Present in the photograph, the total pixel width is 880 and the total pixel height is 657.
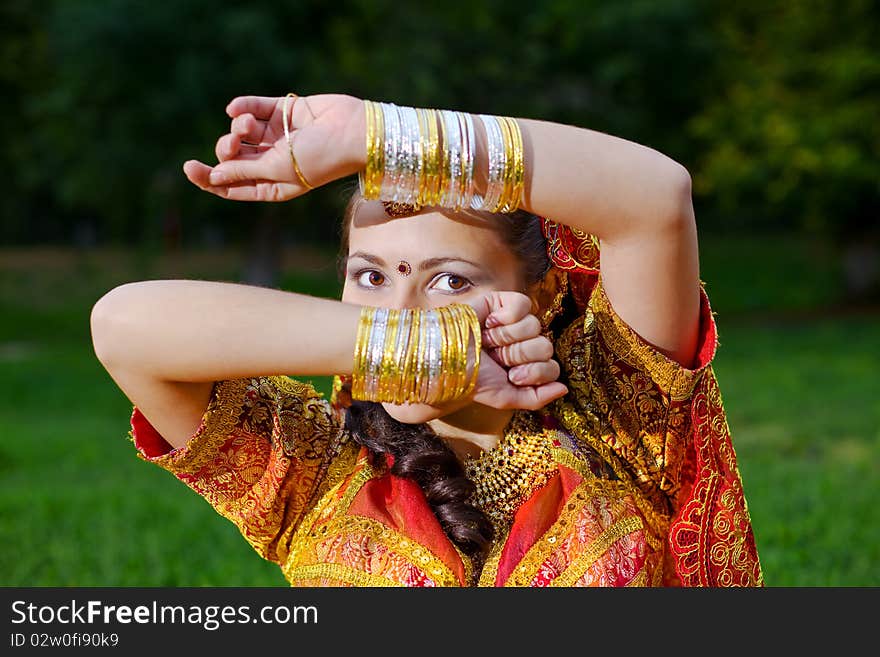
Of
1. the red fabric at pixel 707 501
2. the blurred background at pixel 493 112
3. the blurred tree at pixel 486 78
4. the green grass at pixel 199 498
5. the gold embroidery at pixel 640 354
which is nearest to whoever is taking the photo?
the gold embroidery at pixel 640 354

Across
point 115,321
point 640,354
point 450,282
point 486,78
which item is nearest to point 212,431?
point 115,321

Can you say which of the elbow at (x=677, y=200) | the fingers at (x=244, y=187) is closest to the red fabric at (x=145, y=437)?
the fingers at (x=244, y=187)

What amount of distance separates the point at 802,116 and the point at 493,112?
4843 millimetres

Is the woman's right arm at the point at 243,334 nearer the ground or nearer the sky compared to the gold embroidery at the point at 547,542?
nearer the sky

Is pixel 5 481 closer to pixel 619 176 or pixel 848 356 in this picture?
pixel 619 176

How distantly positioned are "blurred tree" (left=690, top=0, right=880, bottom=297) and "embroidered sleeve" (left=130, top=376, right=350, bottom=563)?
14.1m

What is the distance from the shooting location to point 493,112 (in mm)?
14492

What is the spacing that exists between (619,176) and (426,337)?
36cm

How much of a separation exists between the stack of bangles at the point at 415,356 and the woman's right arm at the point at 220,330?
1.1 inches

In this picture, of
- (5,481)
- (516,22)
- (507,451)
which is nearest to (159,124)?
(516,22)

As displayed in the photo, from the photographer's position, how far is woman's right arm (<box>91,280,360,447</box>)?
5.04ft

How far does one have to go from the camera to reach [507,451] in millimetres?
1825

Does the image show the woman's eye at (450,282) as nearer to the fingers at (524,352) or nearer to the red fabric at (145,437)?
the fingers at (524,352)

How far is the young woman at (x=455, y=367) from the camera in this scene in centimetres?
152
